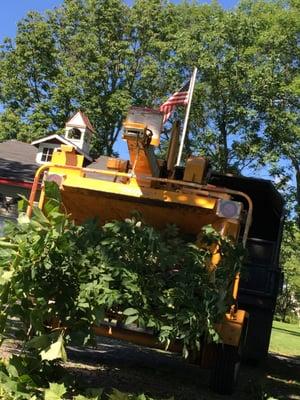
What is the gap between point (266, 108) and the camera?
2430 cm

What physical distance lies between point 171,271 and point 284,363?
8098 mm

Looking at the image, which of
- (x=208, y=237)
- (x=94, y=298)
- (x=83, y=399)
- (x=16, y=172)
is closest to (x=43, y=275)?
(x=94, y=298)

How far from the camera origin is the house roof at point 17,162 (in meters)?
19.1

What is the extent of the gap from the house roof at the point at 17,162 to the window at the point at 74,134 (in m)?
2.08

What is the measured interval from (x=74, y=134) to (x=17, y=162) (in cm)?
512

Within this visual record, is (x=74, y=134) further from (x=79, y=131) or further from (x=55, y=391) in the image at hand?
(x=55, y=391)

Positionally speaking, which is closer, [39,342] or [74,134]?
[39,342]

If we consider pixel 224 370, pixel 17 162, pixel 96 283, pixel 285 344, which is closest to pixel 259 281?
pixel 224 370

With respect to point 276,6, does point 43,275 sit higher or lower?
lower

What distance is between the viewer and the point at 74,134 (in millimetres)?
26406

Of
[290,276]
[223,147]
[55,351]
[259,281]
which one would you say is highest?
[223,147]

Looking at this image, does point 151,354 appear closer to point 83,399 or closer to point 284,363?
point 284,363

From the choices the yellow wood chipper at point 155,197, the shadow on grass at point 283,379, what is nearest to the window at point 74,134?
the shadow on grass at point 283,379

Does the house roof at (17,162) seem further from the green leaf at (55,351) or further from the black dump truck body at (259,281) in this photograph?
the green leaf at (55,351)
